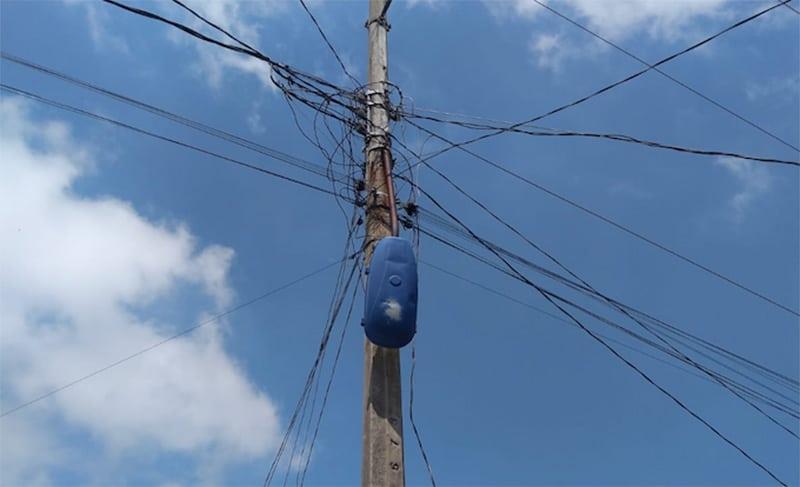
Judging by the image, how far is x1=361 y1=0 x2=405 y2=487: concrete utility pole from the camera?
423cm

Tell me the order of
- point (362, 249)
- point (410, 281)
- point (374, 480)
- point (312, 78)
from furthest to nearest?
point (312, 78), point (362, 249), point (410, 281), point (374, 480)

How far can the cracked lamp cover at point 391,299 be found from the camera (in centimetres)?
431

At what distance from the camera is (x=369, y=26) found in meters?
6.36

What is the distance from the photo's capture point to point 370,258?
16.8ft

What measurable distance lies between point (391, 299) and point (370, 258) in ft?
2.78

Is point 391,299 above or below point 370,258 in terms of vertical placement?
below

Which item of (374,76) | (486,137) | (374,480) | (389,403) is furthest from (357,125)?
(374,480)

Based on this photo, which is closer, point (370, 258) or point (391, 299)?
point (391, 299)

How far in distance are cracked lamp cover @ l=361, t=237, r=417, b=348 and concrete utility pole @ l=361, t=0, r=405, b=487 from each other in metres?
0.28

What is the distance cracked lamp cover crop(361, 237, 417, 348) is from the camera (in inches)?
170

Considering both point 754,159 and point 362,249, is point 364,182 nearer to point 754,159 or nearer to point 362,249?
point 362,249

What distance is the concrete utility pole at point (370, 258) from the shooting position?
4230 millimetres

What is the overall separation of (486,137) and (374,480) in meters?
3.81

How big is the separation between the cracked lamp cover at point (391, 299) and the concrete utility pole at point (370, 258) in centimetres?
28
